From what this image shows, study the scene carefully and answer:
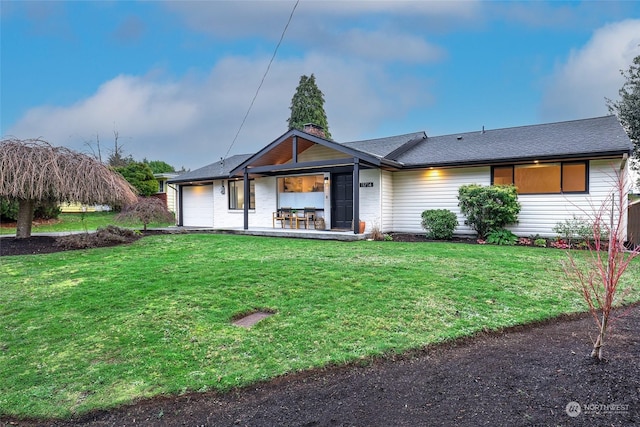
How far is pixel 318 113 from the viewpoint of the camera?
101 ft

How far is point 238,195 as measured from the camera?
15.9 metres

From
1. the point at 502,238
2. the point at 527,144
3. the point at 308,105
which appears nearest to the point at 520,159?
the point at 527,144

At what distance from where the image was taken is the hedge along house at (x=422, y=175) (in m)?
9.59

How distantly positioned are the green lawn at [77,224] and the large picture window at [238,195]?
4247 mm

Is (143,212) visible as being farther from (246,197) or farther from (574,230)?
(574,230)

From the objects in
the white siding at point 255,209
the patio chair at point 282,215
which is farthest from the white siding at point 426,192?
the white siding at point 255,209

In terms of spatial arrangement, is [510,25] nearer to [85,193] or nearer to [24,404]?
[85,193]

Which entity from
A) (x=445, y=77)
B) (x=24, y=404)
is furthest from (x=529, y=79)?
(x=24, y=404)

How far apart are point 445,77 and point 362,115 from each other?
623 cm

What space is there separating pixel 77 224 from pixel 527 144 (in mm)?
20839

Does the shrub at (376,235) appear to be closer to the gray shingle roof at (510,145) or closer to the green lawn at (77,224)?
the gray shingle roof at (510,145)

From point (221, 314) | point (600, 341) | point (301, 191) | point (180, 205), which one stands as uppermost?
point (301, 191)

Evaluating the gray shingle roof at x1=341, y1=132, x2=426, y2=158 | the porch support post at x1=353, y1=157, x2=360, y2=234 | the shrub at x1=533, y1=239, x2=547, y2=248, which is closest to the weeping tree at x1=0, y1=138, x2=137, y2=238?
the porch support post at x1=353, y1=157, x2=360, y2=234

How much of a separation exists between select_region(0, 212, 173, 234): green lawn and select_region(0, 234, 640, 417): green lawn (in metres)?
7.54
